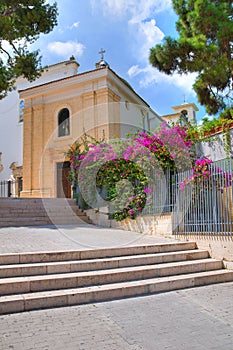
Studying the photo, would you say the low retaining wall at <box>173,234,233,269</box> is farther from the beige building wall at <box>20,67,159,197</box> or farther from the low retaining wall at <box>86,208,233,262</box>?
the beige building wall at <box>20,67,159,197</box>

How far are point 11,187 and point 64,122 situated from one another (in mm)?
6721

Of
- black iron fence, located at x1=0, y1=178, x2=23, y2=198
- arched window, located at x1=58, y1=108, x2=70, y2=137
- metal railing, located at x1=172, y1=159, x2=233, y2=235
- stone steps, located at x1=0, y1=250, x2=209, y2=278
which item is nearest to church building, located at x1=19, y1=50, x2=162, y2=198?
arched window, located at x1=58, y1=108, x2=70, y2=137

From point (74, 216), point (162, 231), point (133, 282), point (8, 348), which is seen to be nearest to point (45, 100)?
point (74, 216)

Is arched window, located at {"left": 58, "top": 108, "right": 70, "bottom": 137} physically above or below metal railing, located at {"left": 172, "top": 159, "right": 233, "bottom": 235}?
above

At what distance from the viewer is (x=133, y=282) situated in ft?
17.4

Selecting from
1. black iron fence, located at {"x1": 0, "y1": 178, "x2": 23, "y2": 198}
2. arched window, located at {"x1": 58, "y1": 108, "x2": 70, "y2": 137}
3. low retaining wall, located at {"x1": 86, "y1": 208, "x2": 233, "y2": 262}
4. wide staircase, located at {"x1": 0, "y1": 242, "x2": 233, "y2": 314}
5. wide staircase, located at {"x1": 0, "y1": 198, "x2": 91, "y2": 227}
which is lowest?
wide staircase, located at {"x1": 0, "y1": 242, "x2": 233, "y2": 314}

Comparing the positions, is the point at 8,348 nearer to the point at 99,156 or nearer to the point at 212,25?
the point at 99,156

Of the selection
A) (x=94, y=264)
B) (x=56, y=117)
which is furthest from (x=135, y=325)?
(x=56, y=117)

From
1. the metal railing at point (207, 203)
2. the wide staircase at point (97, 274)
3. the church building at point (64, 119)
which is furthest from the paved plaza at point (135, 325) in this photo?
the church building at point (64, 119)

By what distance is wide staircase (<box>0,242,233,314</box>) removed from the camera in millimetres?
4574

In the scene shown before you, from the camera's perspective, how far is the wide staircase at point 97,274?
457 cm

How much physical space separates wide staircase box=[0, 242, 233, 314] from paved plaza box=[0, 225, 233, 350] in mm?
171

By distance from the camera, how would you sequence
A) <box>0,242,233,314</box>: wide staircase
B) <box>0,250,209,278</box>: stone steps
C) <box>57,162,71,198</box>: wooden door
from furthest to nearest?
1. <box>57,162,71,198</box>: wooden door
2. <box>0,250,209,278</box>: stone steps
3. <box>0,242,233,314</box>: wide staircase

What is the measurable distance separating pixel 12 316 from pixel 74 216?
777 centimetres
